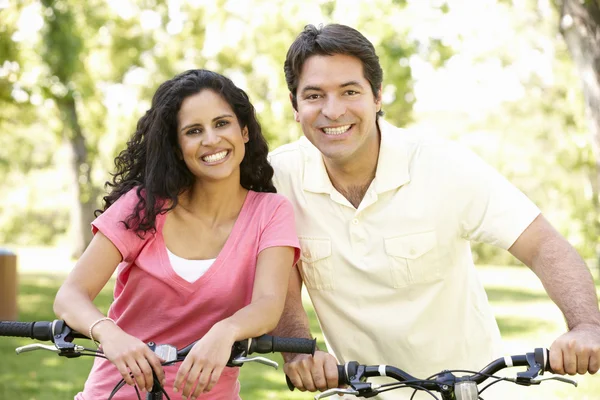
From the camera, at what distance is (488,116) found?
4291 cm

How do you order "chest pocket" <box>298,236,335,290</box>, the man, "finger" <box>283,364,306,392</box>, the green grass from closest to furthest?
1. "finger" <box>283,364,306,392</box>
2. the man
3. "chest pocket" <box>298,236,335,290</box>
4. the green grass

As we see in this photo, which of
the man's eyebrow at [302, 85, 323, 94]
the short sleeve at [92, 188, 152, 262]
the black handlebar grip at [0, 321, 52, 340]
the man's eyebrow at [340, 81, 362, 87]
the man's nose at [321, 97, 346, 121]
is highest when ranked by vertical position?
the man's eyebrow at [340, 81, 362, 87]

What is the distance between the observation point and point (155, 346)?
9.16 feet

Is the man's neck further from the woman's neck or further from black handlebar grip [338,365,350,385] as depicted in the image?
black handlebar grip [338,365,350,385]

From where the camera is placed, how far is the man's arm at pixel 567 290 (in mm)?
2803

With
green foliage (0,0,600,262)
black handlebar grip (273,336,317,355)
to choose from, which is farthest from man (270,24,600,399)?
green foliage (0,0,600,262)

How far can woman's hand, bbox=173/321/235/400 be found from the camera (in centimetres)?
274

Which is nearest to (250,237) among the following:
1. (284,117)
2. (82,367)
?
(82,367)

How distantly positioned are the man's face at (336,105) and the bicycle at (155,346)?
112 centimetres

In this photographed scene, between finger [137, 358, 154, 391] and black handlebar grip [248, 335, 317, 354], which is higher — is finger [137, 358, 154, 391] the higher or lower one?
the lower one

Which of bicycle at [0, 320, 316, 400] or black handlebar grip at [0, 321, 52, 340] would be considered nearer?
bicycle at [0, 320, 316, 400]

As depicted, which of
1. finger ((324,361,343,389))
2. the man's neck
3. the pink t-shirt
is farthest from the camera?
the man's neck

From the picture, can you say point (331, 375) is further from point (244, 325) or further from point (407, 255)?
point (407, 255)

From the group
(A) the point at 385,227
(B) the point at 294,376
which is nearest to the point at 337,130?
(A) the point at 385,227
